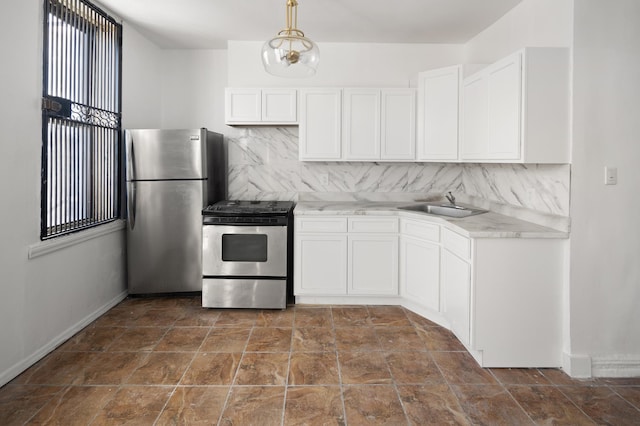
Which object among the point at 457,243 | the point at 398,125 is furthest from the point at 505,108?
the point at 398,125

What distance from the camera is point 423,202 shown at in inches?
176

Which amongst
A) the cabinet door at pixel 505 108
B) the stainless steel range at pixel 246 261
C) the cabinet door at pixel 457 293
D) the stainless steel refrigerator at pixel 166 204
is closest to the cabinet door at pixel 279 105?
the stainless steel refrigerator at pixel 166 204

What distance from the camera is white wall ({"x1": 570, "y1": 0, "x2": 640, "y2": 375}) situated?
2.59 m

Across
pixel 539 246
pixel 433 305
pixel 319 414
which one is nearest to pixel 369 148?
pixel 433 305

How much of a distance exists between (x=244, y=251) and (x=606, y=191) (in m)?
2.81

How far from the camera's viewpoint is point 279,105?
413 centimetres

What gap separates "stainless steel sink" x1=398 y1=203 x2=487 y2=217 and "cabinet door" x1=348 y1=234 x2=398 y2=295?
43 cm

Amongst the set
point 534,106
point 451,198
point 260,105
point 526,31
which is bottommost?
point 451,198

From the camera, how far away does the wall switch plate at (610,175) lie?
2607 millimetres

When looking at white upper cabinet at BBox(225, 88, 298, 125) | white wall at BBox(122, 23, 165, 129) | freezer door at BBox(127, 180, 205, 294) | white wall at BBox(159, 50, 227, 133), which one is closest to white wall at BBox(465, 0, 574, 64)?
white upper cabinet at BBox(225, 88, 298, 125)

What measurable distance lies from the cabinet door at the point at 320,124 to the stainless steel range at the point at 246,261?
75cm

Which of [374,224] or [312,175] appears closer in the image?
[374,224]

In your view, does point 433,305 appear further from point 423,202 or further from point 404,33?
point 404,33

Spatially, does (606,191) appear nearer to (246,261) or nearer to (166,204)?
(246,261)
